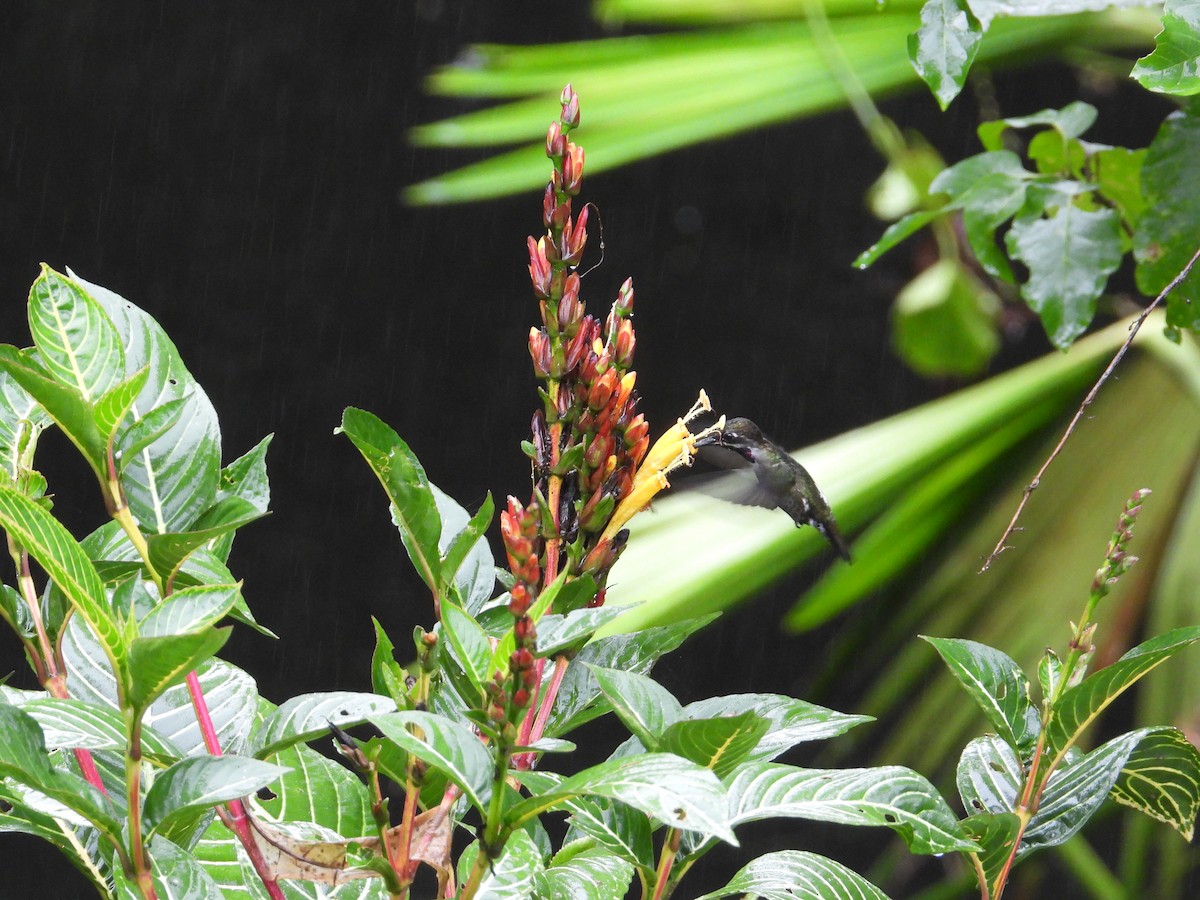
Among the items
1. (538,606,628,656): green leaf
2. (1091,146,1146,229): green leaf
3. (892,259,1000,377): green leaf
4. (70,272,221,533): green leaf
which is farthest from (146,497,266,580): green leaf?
(892,259,1000,377): green leaf

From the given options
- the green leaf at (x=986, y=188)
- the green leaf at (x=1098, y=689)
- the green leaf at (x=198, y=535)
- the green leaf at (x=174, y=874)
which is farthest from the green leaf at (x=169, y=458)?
the green leaf at (x=986, y=188)

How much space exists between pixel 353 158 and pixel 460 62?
Result: 0.25m

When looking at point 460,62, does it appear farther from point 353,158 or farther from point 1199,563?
point 1199,563

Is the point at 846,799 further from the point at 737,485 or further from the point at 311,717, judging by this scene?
the point at 737,485

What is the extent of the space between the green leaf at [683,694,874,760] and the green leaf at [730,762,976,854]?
0.05 feet

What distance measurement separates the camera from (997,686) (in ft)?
1.70

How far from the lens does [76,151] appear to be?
2.06m

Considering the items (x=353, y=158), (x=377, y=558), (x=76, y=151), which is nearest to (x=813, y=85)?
(x=353, y=158)

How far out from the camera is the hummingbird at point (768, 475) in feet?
2.16

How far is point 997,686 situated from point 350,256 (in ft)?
5.73

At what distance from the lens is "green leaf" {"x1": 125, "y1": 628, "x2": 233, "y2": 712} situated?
343 mm

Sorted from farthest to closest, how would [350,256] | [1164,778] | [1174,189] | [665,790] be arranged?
1. [350,256]
2. [1174,189]
3. [1164,778]
4. [665,790]

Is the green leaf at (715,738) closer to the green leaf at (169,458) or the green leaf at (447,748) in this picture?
the green leaf at (447,748)

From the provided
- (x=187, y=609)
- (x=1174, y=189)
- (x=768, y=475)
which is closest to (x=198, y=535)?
(x=187, y=609)
